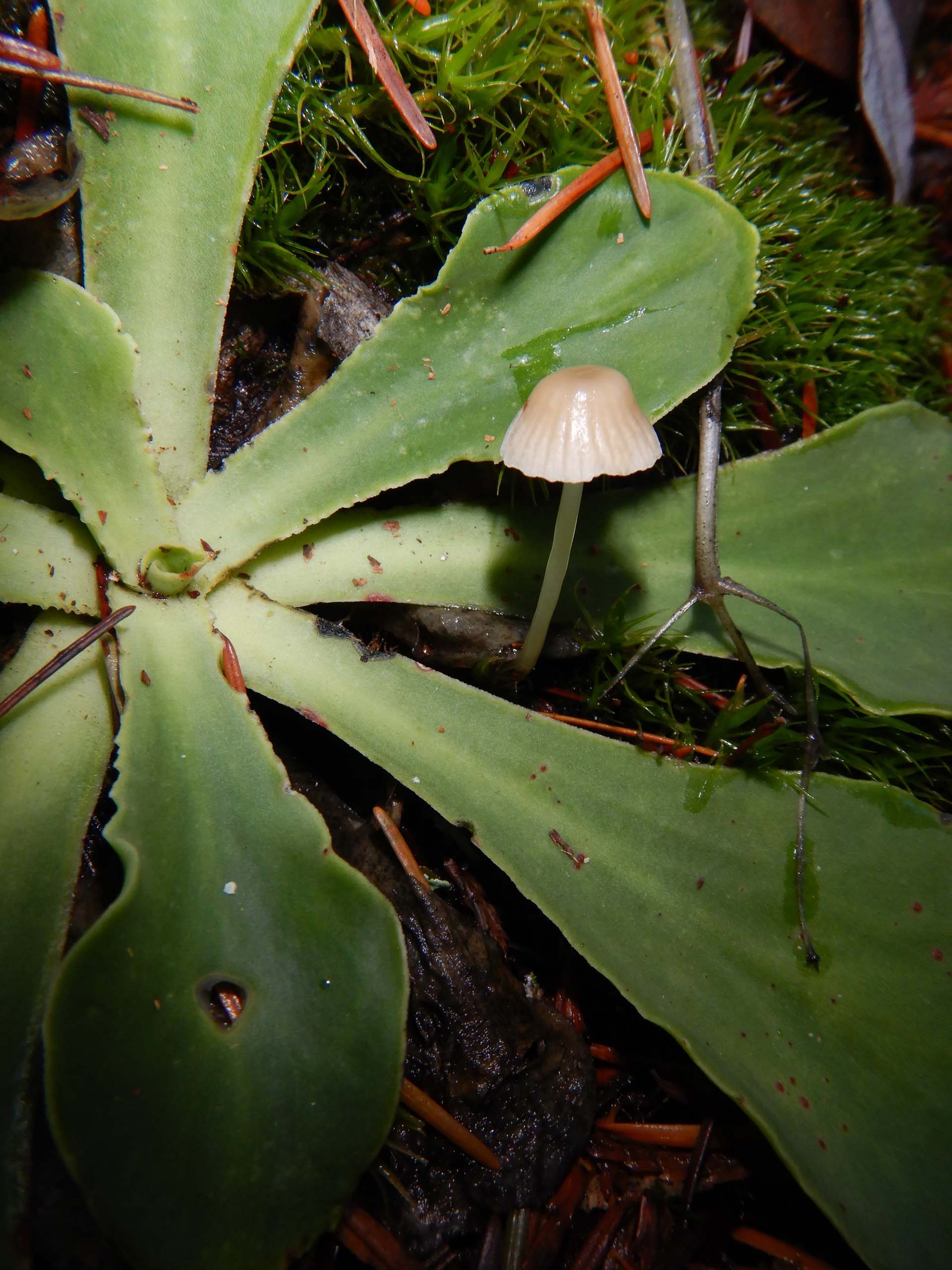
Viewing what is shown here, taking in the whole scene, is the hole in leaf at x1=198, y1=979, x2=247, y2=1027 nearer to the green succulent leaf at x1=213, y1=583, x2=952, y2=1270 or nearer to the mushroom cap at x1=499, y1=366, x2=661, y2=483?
the green succulent leaf at x1=213, y1=583, x2=952, y2=1270

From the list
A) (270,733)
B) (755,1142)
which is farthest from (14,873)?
(755,1142)

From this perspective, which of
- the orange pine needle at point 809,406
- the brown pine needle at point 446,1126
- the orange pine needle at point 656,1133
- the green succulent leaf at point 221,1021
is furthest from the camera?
the orange pine needle at point 809,406

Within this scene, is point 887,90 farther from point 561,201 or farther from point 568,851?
point 568,851

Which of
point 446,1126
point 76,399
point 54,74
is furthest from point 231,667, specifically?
point 54,74

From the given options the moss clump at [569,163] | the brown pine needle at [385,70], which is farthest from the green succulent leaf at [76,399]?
the brown pine needle at [385,70]

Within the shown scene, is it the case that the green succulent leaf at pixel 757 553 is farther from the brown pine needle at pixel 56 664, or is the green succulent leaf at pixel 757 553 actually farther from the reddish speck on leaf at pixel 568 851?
the reddish speck on leaf at pixel 568 851

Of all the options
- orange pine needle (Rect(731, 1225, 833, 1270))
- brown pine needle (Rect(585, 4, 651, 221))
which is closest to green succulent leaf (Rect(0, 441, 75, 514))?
brown pine needle (Rect(585, 4, 651, 221))
